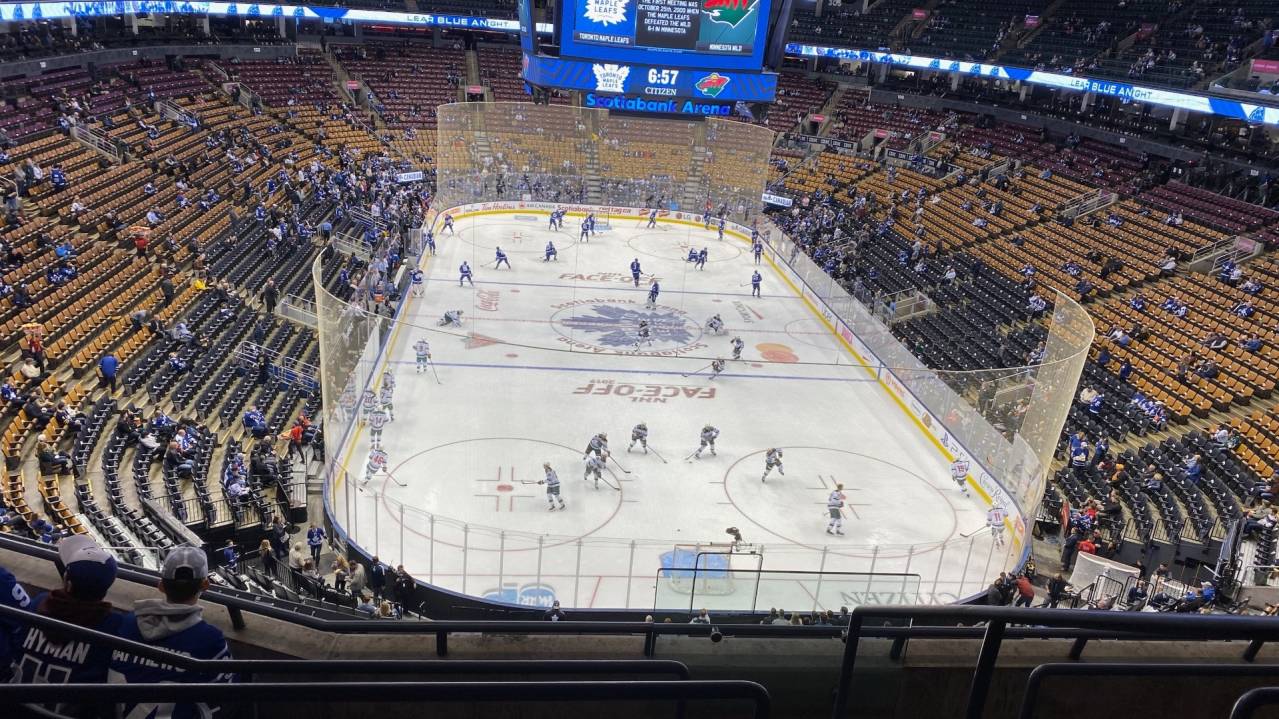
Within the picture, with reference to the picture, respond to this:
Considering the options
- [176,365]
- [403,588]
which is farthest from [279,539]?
[176,365]

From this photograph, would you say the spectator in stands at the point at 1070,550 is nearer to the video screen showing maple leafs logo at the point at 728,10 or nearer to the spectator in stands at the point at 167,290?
the video screen showing maple leafs logo at the point at 728,10

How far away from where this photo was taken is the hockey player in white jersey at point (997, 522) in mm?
15109

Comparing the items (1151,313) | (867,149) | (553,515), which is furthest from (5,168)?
(867,149)

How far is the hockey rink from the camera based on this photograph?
13.4 metres

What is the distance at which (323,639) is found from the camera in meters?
3.92

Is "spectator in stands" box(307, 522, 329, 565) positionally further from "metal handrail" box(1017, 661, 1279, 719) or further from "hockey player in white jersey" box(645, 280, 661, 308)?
"hockey player in white jersey" box(645, 280, 661, 308)

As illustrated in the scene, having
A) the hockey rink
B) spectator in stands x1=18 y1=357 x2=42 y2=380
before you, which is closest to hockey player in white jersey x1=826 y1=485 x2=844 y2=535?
the hockey rink

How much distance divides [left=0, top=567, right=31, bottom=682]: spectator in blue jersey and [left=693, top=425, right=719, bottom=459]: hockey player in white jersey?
15930 mm

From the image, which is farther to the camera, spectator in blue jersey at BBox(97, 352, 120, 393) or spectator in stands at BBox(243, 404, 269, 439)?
spectator in stands at BBox(243, 404, 269, 439)

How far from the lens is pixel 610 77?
2730 cm

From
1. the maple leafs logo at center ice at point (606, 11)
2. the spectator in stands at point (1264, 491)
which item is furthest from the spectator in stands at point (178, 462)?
the spectator in stands at point (1264, 491)

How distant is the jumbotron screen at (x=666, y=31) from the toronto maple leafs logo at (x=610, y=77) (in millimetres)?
231

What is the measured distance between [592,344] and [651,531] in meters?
6.22

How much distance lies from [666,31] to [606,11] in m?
1.89
